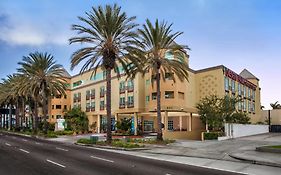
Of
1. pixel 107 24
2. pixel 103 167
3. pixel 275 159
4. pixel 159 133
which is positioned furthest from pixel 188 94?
pixel 103 167

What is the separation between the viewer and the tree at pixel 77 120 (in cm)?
6694

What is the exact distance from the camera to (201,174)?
15.9m

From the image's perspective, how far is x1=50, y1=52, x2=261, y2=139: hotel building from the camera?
52.5 meters

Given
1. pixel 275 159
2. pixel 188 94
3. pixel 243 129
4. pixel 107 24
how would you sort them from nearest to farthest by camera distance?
pixel 275 159 < pixel 107 24 < pixel 243 129 < pixel 188 94

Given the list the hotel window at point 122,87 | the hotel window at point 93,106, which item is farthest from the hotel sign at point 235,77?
the hotel window at point 93,106

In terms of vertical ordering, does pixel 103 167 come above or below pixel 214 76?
below

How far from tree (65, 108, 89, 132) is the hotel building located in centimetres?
227

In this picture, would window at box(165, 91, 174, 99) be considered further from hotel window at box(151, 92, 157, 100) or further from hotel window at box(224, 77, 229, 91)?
hotel window at box(224, 77, 229, 91)

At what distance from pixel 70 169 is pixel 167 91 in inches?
1459

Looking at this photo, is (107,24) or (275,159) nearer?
(275,159)

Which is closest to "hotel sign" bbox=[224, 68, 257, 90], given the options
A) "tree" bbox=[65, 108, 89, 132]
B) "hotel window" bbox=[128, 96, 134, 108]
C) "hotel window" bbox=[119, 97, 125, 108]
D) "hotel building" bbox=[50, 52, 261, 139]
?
"hotel building" bbox=[50, 52, 261, 139]

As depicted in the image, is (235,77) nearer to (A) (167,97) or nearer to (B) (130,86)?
(A) (167,97)

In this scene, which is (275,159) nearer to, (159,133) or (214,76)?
(159,133)

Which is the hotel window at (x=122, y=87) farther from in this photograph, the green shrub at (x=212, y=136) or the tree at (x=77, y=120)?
the green shrub at (x=212, y=136)
